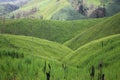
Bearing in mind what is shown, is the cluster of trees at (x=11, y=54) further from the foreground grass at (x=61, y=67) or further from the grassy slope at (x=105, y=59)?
the grassy slope at (x=105, y=59)

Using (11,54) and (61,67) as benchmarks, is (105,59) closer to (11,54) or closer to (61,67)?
(61,67)

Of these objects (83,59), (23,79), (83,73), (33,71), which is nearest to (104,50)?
(83,59)

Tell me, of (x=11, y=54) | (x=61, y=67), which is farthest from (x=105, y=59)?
(x=11, y=54)

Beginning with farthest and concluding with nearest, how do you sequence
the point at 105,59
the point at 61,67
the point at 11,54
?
the point at 61,67 < the point at 105,59 < the point at 11,54

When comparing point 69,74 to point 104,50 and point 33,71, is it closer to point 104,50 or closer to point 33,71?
point 33,71

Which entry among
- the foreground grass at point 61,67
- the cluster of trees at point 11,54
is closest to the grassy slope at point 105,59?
the foreground grass at point 61,67

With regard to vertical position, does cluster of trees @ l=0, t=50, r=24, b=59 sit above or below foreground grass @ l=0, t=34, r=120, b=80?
above

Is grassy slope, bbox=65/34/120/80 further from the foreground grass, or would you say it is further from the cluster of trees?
the cluster of trees

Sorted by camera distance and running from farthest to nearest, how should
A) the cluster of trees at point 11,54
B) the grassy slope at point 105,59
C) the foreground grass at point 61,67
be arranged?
1. the cluster of trees at point 11,54
2. the grassy slope at point 105,59
3. the foreground grass at point 61,67

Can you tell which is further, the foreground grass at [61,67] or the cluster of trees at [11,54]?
the cluster of trees at [11,54]

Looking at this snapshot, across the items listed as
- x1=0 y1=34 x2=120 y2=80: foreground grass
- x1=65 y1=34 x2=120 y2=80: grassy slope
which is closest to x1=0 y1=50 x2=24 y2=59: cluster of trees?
x1=0 y1=34 x2=120 y2=80: foreground grass

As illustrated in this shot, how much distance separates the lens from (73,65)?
604 feet

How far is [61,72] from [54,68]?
630 cm

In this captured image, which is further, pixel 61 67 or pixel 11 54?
pixel 61 67
